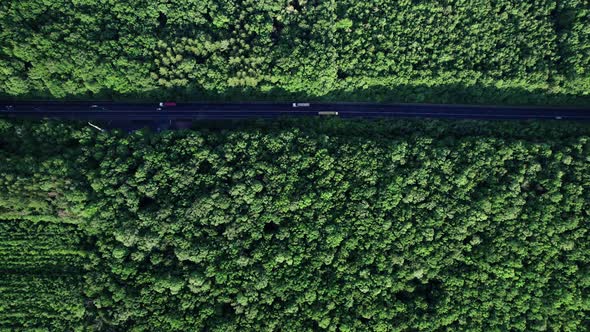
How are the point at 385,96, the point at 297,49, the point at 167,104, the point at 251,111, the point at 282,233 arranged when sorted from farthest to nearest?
the point at 385,96 < the point at 251,111 < the point at 167,104 < the point at 297,49 < the point at 282,233

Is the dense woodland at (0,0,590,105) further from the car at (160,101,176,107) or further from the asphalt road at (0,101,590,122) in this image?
the asphalt road at (0,101,590,122)

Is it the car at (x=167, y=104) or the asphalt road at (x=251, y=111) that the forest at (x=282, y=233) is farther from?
the car at (x=167, y=104)

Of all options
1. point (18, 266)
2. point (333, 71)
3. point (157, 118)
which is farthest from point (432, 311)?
point (18, 266)

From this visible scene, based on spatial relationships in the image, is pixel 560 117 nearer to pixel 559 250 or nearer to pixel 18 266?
pixel 559 250

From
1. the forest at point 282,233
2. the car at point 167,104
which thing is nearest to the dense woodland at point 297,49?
the car at point 167,104

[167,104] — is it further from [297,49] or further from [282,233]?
[282,233]

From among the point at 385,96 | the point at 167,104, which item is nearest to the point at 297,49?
the point at 385,96
